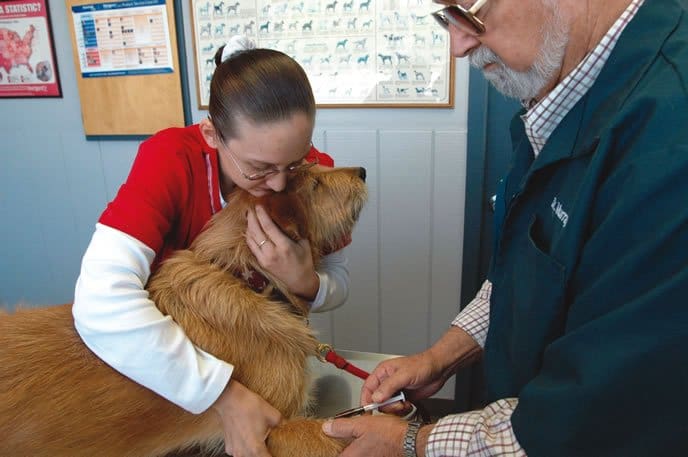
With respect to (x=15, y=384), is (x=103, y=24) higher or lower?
higher

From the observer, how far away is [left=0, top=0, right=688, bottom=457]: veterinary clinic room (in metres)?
0.63

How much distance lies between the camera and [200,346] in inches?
40.9

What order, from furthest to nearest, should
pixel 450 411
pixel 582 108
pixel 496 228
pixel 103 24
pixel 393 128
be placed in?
pixel 450 411 < pixel 103 24 < pixel 393 128 < pixel 496 228 < pixel 582 108

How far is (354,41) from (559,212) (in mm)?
1491

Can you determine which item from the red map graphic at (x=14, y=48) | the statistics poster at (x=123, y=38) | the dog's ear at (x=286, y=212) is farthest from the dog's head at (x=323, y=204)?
the red map graphic at (x=14, y=48)

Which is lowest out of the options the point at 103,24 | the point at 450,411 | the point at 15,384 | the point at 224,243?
the point at 450,411

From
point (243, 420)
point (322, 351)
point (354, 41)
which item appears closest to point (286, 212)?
point (322, 351)

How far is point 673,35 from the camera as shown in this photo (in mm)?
712

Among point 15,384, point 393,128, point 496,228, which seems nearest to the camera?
point 15,384

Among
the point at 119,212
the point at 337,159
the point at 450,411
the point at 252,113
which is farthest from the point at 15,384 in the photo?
the point at 450,411

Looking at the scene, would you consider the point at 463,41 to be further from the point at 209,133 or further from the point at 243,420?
the point at 243,420

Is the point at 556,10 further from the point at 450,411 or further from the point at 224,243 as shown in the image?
the point at 450,411

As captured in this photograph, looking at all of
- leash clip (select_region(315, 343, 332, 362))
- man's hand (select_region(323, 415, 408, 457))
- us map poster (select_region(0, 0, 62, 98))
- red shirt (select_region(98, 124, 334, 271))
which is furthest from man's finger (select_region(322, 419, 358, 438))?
us map poster (select_region(0, 0, 62, 98))

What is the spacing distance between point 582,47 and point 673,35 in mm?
147
